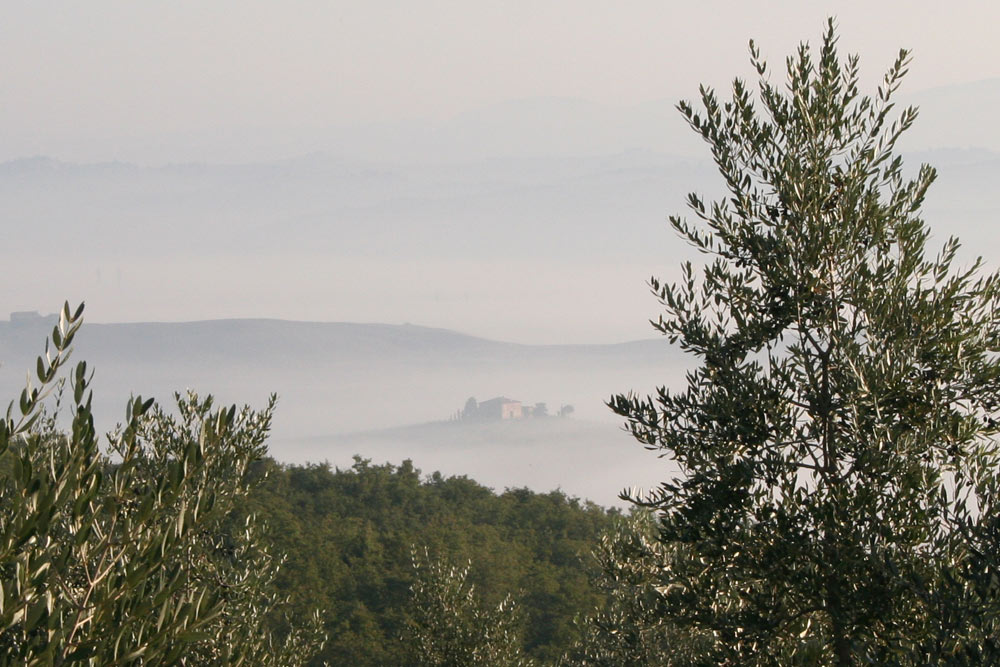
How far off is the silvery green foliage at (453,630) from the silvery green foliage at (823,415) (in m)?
15.2

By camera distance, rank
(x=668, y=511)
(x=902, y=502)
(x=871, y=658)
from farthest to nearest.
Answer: (x=668, y=511) < (x=902, y=502) < (x=871, y=658)

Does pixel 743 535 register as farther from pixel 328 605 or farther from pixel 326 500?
pixel 326 500

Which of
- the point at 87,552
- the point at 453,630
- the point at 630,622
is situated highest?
the point at 87,552

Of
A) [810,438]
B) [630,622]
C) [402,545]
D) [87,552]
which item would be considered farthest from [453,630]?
[402,545]

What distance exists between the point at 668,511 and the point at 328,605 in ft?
164

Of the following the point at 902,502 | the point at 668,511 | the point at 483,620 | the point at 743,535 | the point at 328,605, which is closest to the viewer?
the point at 902,502

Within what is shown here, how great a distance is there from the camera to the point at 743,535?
35.4ft

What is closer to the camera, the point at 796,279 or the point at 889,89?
the point at 796,279

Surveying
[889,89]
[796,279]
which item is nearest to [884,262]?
[796,279]

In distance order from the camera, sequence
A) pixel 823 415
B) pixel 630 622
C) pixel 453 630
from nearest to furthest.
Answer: pixel 823 415 < pixel 630 622 < pixel 453 630

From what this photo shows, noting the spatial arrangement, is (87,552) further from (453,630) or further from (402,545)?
(402,545)

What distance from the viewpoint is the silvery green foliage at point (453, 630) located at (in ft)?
85.6

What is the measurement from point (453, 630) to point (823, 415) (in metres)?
17.9

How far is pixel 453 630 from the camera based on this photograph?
86.4 ft
